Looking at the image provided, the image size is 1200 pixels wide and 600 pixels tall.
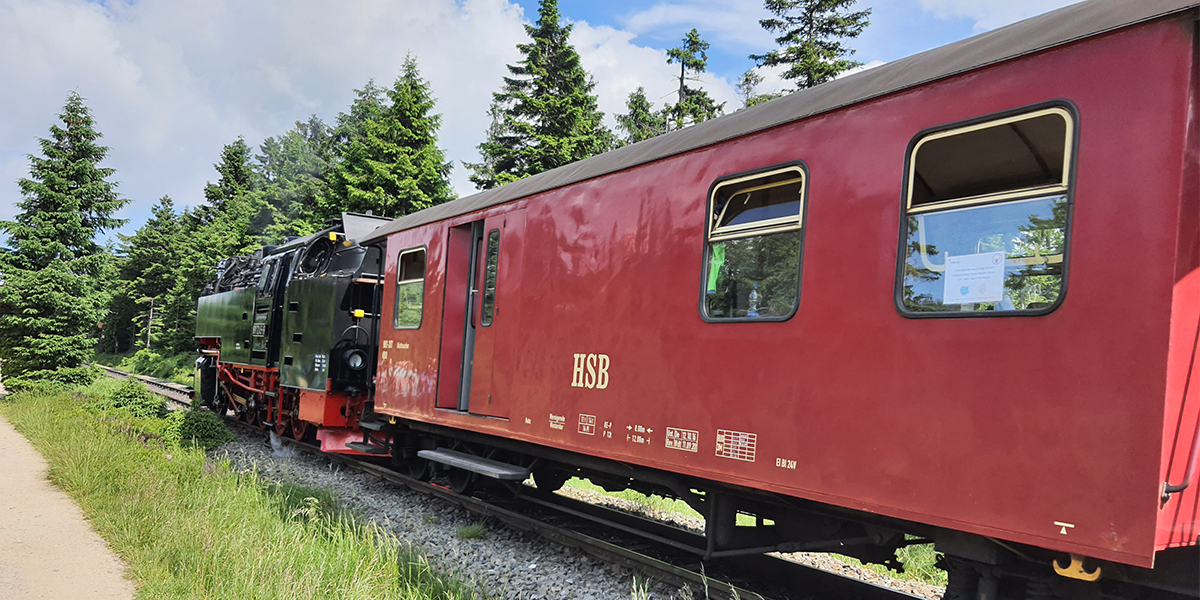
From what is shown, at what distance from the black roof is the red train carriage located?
20 millimetres

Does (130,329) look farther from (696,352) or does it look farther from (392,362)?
(696,352)

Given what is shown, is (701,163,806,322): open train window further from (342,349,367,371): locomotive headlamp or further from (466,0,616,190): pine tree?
(466,0,616,190): pine tree

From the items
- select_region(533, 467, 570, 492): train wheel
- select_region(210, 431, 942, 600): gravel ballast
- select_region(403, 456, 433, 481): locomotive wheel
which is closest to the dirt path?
select_region(210, 431, 942, 600): gravel ballast

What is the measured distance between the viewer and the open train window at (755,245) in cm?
390

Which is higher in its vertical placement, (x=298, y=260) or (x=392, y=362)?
(x=298, y=260)

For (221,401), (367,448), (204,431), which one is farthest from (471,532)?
(221,401)

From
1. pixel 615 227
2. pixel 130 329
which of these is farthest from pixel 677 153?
pixel 130 329

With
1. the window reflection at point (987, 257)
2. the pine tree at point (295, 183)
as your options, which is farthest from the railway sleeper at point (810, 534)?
the pine tree at point (295, 183)

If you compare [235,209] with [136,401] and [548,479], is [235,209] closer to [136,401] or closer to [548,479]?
[136,401]

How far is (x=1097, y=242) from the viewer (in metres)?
2.77

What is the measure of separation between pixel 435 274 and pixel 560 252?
2066 mm

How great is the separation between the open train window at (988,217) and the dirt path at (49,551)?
16.8 feet

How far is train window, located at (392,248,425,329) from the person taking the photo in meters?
7.56

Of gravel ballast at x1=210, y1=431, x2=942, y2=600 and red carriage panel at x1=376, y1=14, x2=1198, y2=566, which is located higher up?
red carriage panel at x1=376, y1=14, x2=1198, y2=566
